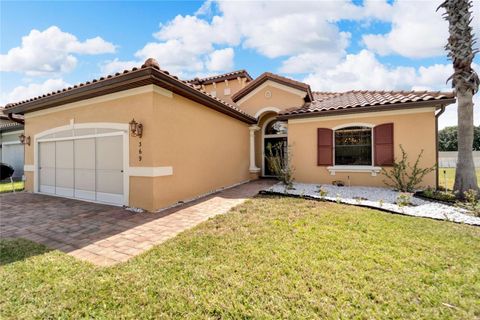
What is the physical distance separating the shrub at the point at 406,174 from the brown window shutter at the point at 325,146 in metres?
2.65

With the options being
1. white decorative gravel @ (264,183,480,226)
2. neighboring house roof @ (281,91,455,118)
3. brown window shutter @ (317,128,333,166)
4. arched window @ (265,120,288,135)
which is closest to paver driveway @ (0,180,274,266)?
white decorative gravel @ (264,183,480,226)

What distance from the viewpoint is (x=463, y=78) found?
8.34 meters

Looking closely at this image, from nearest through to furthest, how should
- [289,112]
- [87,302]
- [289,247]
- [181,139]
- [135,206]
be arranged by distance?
1. [87,302]
2. [289,247]
3. [135,206]
4. [181,139]
5. [289,112]

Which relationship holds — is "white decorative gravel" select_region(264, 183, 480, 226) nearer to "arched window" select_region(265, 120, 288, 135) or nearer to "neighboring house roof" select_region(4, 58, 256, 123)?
"neighboring house roof" select_region(4, 58, 256, 123)

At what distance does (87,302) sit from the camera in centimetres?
293

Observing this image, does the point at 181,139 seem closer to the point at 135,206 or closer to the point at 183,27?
the point at 135,206

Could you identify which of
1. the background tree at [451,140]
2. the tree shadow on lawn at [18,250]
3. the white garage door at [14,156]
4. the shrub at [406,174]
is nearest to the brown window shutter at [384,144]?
the shrub at [406,174]

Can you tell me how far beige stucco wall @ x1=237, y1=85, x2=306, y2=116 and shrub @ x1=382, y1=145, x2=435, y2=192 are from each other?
20.2 feet

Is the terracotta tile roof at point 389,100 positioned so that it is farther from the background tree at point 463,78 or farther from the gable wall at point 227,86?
the gable wall at point 227,86

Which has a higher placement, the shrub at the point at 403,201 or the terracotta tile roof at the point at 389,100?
the terracotta tile roof at the point at 389,100

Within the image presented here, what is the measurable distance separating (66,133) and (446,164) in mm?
34414

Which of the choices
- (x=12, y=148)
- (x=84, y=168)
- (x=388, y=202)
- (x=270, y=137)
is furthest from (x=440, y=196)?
(x=12, y=148)

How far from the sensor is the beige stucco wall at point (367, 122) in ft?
31.9

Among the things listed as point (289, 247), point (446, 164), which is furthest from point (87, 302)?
point (446, 164)
